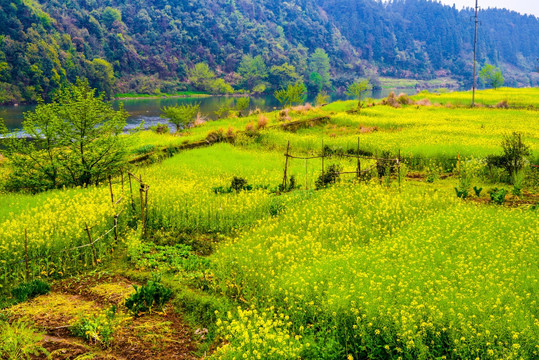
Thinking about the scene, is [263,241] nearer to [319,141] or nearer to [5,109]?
[319,141]

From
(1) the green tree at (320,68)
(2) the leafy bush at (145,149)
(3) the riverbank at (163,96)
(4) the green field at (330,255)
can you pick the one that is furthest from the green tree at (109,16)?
(4) the green field at (330,255)

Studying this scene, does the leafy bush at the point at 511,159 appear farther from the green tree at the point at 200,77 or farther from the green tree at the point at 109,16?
the green tree at the point at 109,16

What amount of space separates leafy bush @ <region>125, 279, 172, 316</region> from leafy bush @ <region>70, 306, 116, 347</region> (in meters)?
0.57

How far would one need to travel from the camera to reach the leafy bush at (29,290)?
28.7 ft

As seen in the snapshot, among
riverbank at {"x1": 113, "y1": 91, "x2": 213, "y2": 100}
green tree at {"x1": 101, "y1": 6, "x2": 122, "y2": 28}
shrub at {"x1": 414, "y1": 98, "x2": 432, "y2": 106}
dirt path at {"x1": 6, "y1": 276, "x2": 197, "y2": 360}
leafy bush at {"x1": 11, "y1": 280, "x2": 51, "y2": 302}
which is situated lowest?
dirt path at {"x1": 6, "y1": 276, "x2": 197, "y2": 360}

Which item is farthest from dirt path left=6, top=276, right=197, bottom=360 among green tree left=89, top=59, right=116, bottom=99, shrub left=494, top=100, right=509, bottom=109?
green tree left=89, top=59, right=116, bottom=99

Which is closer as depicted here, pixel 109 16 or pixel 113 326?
pixel 113 326

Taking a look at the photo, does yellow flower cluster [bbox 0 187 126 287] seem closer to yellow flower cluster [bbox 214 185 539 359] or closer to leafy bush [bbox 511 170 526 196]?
yellow flower cluster [bbox 214 185 539 359]

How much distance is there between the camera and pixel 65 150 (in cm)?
1800

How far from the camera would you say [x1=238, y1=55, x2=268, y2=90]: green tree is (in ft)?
467

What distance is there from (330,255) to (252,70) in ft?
488

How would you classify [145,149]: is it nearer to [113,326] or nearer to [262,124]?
[262,124]

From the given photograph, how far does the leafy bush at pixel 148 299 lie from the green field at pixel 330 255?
15.7 inches

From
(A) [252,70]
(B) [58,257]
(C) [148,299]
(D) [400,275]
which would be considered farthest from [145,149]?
(A) [252,70]
